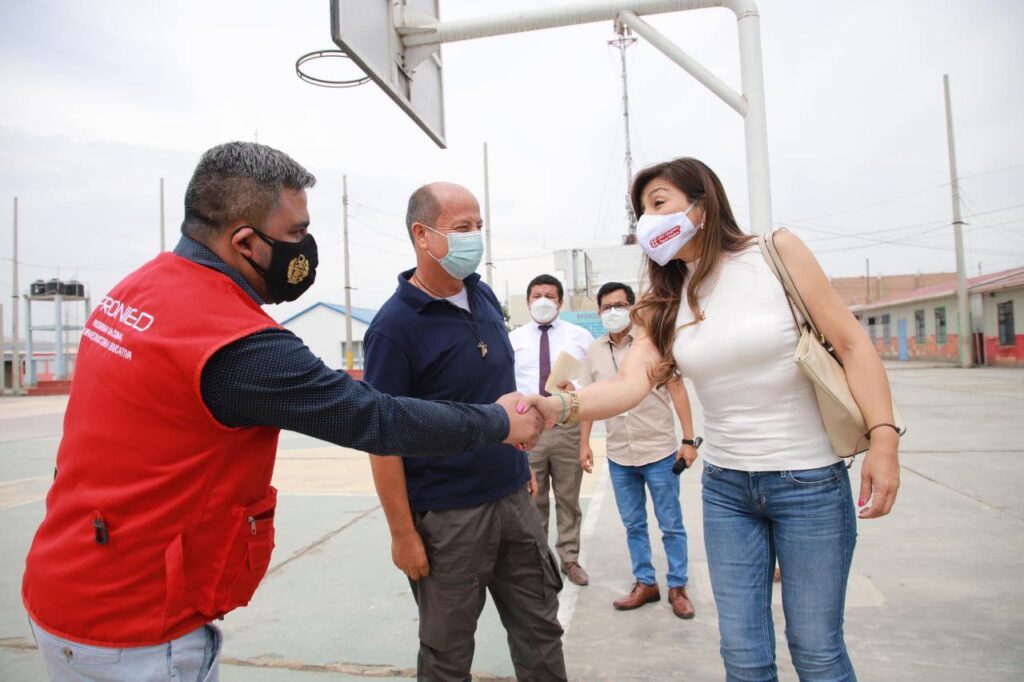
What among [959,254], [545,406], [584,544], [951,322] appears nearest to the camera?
[545,406]

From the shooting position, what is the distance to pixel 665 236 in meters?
2.13

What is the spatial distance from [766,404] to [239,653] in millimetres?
2882

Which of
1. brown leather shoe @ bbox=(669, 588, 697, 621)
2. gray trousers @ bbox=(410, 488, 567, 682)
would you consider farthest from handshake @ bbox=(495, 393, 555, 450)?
brown leather shoe @ bbox=(669, 588, 697, 621)

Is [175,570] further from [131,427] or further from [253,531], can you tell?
[131,427]

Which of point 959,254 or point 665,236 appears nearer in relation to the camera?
point 665,236

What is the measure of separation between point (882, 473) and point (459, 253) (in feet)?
5.05

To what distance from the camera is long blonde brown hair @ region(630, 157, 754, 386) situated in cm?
210

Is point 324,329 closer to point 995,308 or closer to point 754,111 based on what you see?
point 995,308

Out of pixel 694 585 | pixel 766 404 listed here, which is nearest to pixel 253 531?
pixel 766 404

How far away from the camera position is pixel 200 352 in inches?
49.5

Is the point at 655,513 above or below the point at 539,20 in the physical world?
below

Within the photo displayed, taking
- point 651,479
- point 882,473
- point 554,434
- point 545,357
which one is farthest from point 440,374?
point 545,357

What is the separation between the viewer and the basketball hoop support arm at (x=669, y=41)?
4113mm

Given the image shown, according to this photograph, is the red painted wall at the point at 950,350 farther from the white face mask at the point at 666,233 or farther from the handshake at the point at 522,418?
the handshake at the point at 522,418
